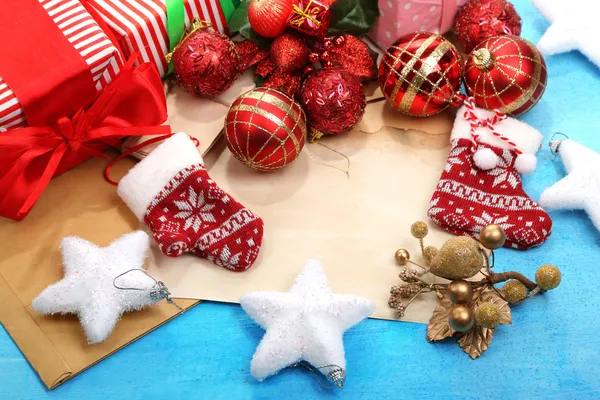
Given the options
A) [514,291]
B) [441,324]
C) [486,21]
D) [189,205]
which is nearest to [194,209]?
[189,205]

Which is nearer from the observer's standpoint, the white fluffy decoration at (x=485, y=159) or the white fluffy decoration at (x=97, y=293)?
the white fluffy decoration at (x=97, y=293)

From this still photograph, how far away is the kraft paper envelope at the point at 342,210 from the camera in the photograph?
1217mm

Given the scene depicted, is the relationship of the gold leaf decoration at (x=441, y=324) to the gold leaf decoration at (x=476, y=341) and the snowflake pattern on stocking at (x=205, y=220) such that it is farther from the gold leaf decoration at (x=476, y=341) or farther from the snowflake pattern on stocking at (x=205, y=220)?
the snowflake pattern on stocking at (x=205, y=220)

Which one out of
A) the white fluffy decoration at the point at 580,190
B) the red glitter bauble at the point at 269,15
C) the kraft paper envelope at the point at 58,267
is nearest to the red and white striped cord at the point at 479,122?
the white fluffy decoration at the point at 580,190

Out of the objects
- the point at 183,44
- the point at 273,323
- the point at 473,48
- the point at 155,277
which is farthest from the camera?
the point at 473,48

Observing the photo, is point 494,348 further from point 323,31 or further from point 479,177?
point 323,31

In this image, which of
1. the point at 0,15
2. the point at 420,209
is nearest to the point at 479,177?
the point at 420,209

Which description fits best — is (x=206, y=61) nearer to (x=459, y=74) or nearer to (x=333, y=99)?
(x=333, y=99)

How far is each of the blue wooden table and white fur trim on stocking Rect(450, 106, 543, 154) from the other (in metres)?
0.26

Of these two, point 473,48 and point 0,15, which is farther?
point 473,48

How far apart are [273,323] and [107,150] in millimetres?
589

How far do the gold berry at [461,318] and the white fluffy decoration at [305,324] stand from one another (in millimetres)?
147

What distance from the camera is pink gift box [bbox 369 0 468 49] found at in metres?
1.41

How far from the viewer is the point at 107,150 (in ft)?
4.58
